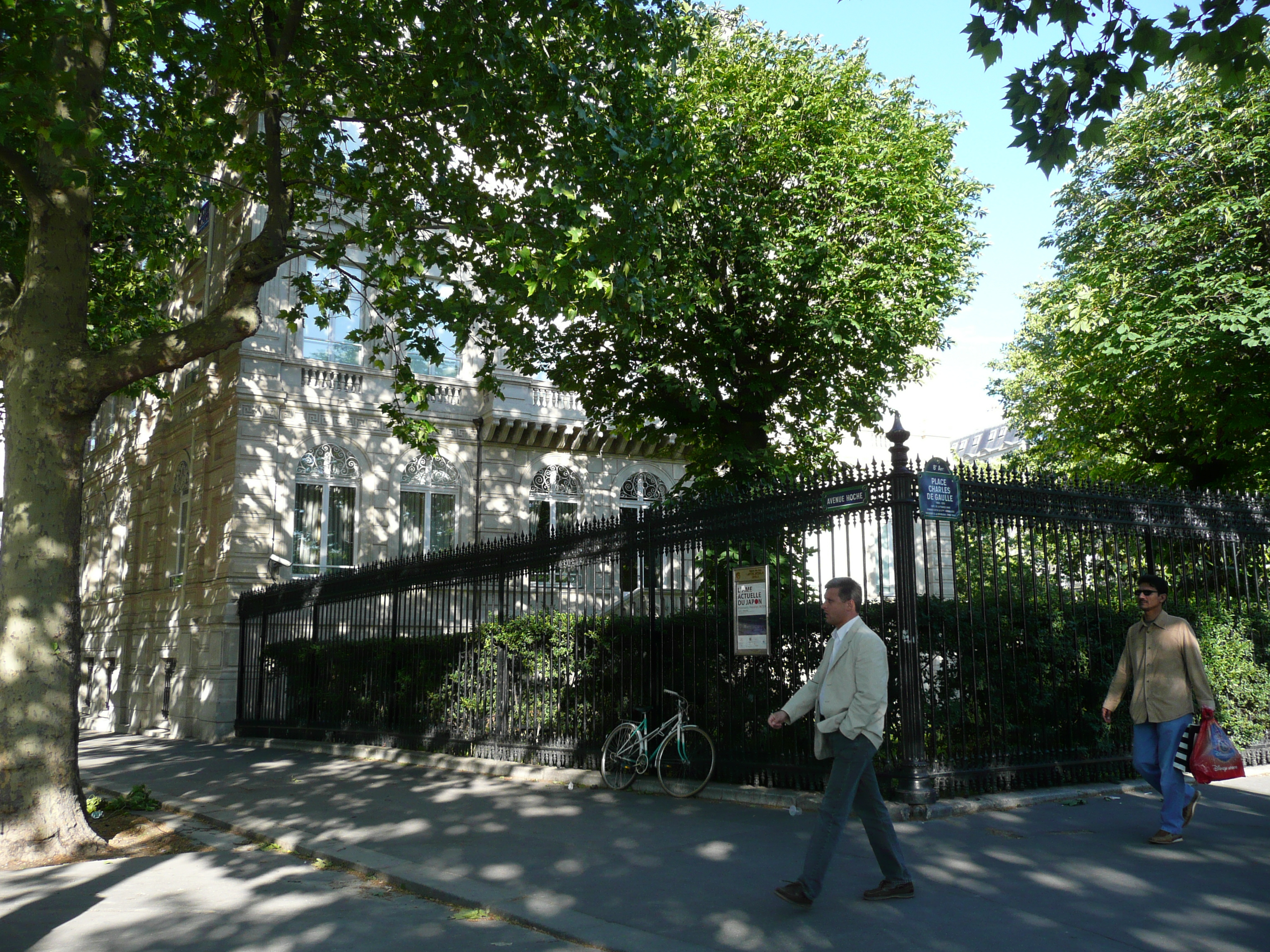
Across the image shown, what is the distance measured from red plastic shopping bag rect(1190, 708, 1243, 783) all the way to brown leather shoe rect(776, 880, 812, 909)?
3.21 metres

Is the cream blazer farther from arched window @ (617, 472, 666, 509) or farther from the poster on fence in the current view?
arched window @ (617, 472, 666, 509)

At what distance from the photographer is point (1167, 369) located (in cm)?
2002

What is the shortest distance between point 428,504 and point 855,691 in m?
19.3

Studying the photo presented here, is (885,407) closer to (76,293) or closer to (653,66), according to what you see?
(653,66)

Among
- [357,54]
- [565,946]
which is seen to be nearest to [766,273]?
[357,54]

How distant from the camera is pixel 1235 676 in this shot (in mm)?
11172

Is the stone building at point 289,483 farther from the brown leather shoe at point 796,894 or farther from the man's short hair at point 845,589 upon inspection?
the brown leather shoe at point 796,894

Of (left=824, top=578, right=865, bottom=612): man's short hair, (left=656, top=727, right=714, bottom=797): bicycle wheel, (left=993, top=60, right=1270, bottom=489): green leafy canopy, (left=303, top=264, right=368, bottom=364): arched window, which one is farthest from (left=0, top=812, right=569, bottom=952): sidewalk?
(left=993, top=60, right=1270, bottom=489): green leafy canopy

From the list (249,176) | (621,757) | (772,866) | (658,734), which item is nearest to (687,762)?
(658,734)

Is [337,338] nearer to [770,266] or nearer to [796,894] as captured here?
[770,266]

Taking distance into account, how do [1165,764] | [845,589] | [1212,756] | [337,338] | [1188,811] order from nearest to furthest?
[845,589]
[1212,756]
[1165,764]
[1188,811]
[337,338]

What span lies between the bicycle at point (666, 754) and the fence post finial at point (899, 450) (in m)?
3.23

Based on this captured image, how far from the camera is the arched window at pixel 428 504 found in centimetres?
2375

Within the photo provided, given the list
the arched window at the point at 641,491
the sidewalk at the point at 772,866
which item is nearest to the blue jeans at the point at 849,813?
the sidewalk at the point at 772,866
